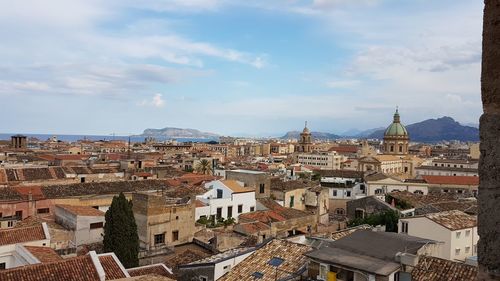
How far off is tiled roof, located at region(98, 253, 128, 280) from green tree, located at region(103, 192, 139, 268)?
5426 mm

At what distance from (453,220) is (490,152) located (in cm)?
2321

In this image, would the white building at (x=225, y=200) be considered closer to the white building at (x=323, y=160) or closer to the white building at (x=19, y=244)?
the white building at (x=19, y=244)

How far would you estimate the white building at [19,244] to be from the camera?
19844 mm

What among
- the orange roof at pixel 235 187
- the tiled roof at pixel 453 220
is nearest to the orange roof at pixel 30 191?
the orange roof at pixel 235 187

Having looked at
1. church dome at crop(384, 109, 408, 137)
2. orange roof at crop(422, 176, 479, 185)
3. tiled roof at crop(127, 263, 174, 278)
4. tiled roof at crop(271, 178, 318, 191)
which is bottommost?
tiled roof at crop(127, 263, 174, 278)

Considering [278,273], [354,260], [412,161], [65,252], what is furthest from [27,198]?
[412,161]

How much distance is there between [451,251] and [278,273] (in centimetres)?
1049

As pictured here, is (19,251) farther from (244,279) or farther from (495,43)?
(495,43)

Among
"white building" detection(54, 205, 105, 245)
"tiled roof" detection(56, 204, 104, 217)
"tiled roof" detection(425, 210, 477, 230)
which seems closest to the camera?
"tiled roof" detection(425, 210, 477, 230)

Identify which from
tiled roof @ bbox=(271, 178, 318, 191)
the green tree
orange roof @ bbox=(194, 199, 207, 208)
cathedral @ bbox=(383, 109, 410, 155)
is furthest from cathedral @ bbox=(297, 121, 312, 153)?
the green tree

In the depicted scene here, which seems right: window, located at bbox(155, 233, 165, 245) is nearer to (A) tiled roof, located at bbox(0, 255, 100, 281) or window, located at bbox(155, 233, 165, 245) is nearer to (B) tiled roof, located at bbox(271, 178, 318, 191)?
(A) tiled roof, located at bbox(0, 255, 100, 281)

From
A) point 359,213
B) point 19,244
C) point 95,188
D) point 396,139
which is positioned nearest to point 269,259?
point 19,244

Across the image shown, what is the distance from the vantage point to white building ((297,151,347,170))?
9775 cm

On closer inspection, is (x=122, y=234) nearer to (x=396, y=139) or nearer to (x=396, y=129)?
(x=396, y=139)
